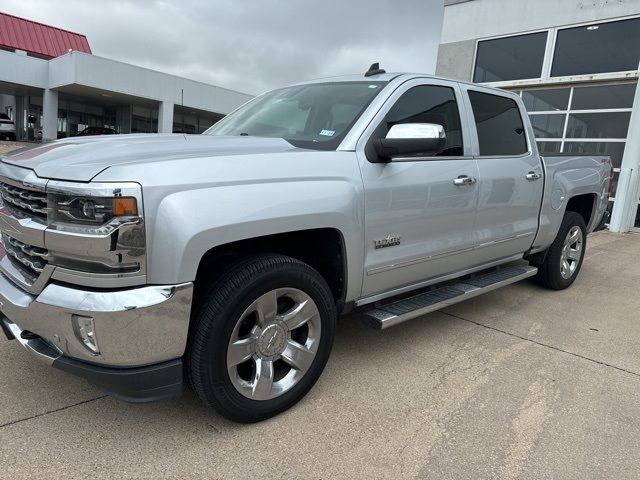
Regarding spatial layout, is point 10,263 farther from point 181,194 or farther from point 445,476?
point 445,476

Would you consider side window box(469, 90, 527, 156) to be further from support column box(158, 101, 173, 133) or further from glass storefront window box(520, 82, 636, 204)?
support column box(158, 101, 173, 133)

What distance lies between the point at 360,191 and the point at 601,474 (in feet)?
5.93

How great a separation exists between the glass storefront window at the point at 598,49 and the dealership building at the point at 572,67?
0.02 m

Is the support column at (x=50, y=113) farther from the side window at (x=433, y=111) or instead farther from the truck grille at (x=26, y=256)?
the side window at (x=433, y=111)

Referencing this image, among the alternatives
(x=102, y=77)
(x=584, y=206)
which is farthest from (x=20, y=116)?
(x=584, y=206)

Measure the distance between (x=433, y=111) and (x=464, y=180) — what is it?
54 centimetres

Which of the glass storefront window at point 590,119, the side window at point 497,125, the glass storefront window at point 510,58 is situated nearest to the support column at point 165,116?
the glass storefront window at point 510,58

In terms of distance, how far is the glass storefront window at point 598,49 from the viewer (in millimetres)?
9625

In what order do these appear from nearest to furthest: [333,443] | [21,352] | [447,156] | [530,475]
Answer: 1. [530,475]
2. [333,443]
3. [21,352]
4. [447,156]

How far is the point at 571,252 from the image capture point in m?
5.36

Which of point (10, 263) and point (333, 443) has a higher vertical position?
point (10, 263)

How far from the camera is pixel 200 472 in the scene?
6.96ft

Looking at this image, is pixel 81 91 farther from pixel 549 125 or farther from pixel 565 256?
pixel 565 256

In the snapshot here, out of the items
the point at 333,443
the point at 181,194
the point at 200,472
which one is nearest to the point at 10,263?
the point at 181,194
